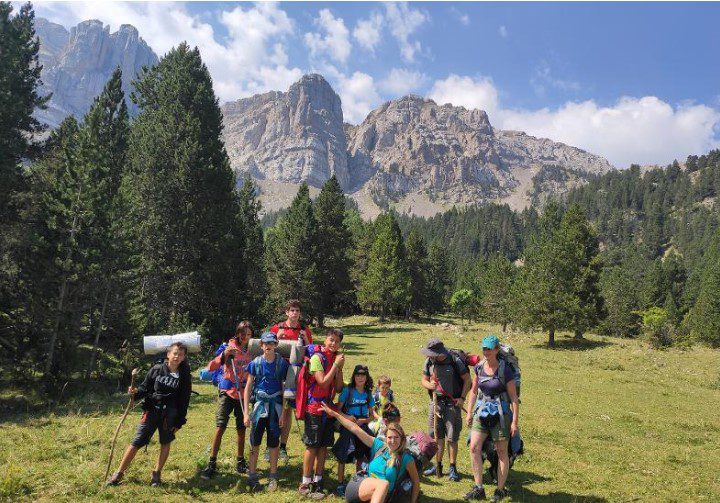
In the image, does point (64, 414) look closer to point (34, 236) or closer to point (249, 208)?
point (34, 236)

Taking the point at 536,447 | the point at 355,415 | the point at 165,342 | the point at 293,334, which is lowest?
the point at 536,447

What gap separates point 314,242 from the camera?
40969 millimetres

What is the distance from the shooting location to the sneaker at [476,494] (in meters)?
7.28

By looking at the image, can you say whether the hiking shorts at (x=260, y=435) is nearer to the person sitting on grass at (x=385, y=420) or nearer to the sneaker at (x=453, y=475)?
the person sitting on grass at (x=385, y=420)

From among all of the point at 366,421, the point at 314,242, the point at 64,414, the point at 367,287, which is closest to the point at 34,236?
the point at 64,414

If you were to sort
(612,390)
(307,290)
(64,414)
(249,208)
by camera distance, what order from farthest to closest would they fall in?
(249,208) < (307,290) < (612,390) < (64,414)

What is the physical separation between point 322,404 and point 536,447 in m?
6.96

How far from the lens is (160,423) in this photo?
7.49 metres

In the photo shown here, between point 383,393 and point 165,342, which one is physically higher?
point 165,342

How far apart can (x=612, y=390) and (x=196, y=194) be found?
2531 cm

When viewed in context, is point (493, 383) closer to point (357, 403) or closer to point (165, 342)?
point (357, 403)

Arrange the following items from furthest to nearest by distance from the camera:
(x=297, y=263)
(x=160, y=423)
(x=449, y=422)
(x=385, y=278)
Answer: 1. (x=385, y=278)
2. (x=297, y=263)
3. (x=449, y=422)
4. (x=160, y=423)

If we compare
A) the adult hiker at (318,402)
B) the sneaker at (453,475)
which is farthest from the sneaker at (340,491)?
the sneaker at (453,475)

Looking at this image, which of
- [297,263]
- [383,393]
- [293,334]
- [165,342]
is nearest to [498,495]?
[383,393]
